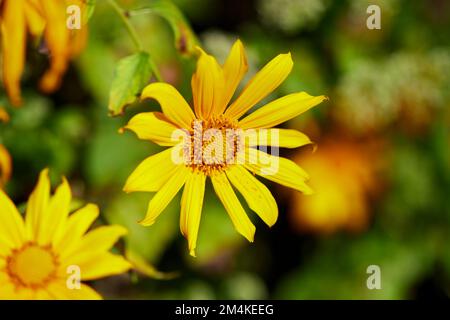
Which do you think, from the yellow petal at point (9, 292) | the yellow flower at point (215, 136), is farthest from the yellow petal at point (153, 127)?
the yellow petal at point (9, 292)

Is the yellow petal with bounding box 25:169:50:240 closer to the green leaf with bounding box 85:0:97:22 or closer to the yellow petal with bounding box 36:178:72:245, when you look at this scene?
the yellow petal with bounding box 36:178:72:245

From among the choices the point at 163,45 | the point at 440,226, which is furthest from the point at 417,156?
the point at 163,45

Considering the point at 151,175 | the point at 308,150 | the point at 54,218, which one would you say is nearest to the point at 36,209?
the point at 54,218

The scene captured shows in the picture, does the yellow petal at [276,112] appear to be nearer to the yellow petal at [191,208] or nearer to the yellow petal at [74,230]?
the yellow petal at [191,208]

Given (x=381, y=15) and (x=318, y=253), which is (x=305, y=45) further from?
(x=318, y=253)

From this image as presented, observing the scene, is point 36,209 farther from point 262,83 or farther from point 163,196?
point 262,83

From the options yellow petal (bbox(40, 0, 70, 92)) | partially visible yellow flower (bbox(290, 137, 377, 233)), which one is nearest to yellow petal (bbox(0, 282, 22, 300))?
yellow petal (bbox(40, 0, 70, 92))
